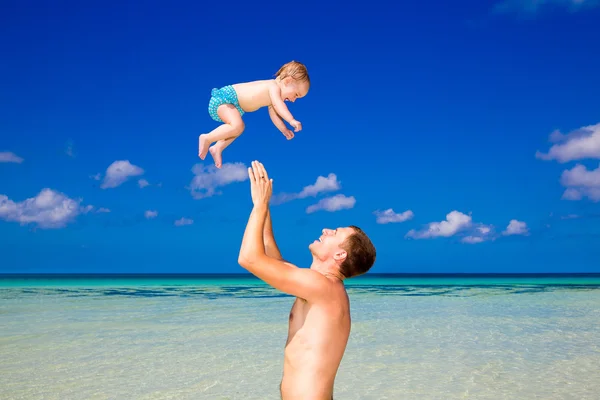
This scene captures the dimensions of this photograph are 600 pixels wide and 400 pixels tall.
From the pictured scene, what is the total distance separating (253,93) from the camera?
377cm

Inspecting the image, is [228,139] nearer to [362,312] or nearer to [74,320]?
[74,320]

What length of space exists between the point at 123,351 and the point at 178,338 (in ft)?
4.21

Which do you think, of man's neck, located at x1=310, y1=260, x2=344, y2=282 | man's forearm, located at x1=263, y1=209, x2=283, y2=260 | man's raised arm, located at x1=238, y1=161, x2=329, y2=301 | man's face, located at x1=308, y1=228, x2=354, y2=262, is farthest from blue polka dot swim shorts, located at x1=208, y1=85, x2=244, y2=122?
man's neck, located at x1=310, y1=260, x2=344, y2=282

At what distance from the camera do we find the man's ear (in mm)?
3285

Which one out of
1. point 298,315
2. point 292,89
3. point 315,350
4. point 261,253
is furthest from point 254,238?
point 292,89

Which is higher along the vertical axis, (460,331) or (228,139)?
(228,139)

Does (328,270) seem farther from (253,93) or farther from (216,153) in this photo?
(253,93)

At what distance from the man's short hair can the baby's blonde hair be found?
1008 mm

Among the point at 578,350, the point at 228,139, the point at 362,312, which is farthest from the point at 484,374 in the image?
the point at 362,312

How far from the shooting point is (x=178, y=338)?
9.88 meters

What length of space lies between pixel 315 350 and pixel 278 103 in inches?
59.7

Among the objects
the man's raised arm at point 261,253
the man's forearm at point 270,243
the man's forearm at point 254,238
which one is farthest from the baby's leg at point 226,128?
the man's forearm at point 254,238

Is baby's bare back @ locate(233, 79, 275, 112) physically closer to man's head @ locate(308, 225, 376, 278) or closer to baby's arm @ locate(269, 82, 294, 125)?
baby's arm @ locate(269, 82, 294, 125)

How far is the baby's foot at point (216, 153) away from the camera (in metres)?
3.81
